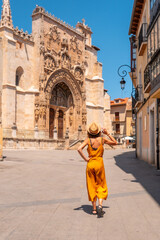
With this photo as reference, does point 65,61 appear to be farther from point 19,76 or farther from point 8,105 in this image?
point 8,105

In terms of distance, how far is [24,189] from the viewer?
6.64 meters

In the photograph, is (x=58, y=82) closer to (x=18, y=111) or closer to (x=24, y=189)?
(x=18, y=111)

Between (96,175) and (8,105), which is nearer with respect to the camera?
(96,175)

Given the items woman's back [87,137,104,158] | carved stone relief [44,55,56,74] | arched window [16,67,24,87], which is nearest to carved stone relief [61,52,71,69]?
carved stone relief [44,55,56,74]

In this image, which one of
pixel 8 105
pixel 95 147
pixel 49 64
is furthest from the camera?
pixel 49 64

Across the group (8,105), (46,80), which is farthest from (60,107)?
(8,105)

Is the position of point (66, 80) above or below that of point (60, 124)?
above

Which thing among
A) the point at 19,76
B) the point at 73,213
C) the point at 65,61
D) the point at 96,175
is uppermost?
the point at 65,61

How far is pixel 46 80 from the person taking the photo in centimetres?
3369

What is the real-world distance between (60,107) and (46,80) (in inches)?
201

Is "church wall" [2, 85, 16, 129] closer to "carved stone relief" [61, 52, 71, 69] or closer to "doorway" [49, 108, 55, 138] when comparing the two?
"doorway" [49, 108, 55, 138]

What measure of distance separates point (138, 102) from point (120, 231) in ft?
45.6

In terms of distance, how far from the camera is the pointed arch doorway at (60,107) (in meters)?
36.6

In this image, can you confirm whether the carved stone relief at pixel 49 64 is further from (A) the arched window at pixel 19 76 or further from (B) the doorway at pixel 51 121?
(B) the doorway at pixel 51 121
